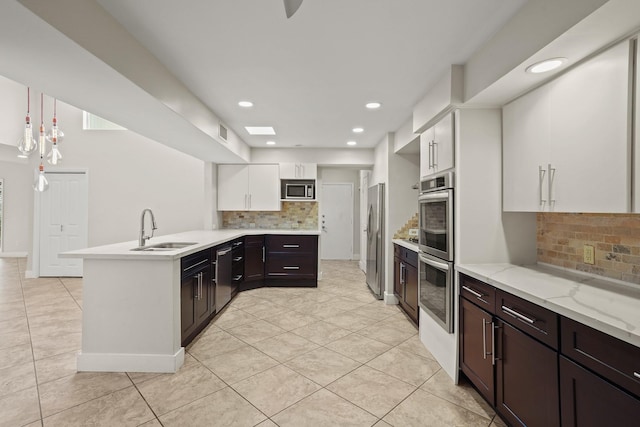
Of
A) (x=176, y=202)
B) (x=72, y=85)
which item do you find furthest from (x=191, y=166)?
(x=72, y=85)

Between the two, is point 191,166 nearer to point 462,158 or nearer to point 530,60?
point 462,158

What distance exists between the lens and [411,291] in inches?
138

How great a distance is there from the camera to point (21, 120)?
5797 mm

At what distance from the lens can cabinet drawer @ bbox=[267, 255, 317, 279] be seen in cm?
505

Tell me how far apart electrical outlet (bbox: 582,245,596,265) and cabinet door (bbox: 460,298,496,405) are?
0.71 m

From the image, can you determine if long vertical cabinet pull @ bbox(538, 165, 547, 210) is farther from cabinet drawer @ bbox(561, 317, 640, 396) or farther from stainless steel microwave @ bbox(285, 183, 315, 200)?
stainless steel microwave @ bbox(285, 183, 315, 200)

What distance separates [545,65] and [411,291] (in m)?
2.50

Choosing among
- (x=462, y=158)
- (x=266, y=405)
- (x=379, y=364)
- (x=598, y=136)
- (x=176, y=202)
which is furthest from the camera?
(x=176, y=202)

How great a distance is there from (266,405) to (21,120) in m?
7.16

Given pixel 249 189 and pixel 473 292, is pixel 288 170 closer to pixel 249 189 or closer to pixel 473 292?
pixel 249 189

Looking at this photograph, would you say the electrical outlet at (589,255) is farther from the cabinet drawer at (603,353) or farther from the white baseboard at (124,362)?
the white baseboard at (124,362)

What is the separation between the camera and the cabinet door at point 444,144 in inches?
95.2

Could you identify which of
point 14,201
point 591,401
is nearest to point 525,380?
point 591,401

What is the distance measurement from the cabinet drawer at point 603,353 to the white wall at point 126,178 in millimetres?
5573
